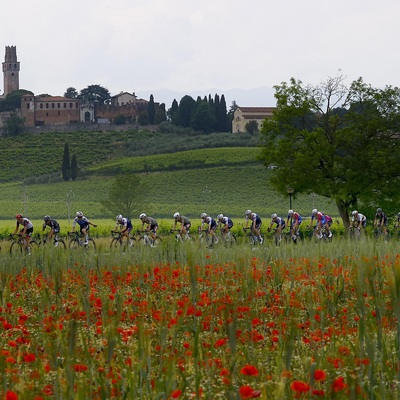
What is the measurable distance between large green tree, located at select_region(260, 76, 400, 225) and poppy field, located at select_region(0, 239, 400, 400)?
2854 cm

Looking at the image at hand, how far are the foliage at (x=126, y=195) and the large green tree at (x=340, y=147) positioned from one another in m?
24.4

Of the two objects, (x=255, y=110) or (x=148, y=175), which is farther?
(x=255, y=110)

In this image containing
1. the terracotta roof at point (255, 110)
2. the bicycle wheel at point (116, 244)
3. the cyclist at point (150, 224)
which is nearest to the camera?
the bicycle wheel at point (116, 244)

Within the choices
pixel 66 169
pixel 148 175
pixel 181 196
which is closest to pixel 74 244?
pixel 181 196

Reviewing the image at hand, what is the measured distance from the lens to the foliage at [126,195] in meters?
71.3

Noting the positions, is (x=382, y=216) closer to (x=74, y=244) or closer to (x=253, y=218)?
(x=253, y=218)

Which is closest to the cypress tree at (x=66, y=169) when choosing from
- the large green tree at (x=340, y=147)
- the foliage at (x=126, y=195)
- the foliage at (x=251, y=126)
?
the foliage at (x=126, y=195)

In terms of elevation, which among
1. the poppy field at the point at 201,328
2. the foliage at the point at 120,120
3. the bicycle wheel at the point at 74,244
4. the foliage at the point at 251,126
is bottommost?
the bicycle wheel at the point at 74,244

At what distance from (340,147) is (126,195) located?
28.2m

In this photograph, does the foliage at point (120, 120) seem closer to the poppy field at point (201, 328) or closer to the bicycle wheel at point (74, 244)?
the bicycle wheel at point (74, 244)

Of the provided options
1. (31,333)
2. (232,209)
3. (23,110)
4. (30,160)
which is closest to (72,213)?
(232,209)

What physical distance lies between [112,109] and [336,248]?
182 metres

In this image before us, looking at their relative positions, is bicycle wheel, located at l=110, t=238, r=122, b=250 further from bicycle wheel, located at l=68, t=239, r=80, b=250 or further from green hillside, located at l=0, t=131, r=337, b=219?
green hillside, located at l=0, t=131, r=337, b=219

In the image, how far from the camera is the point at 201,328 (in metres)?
8.62
